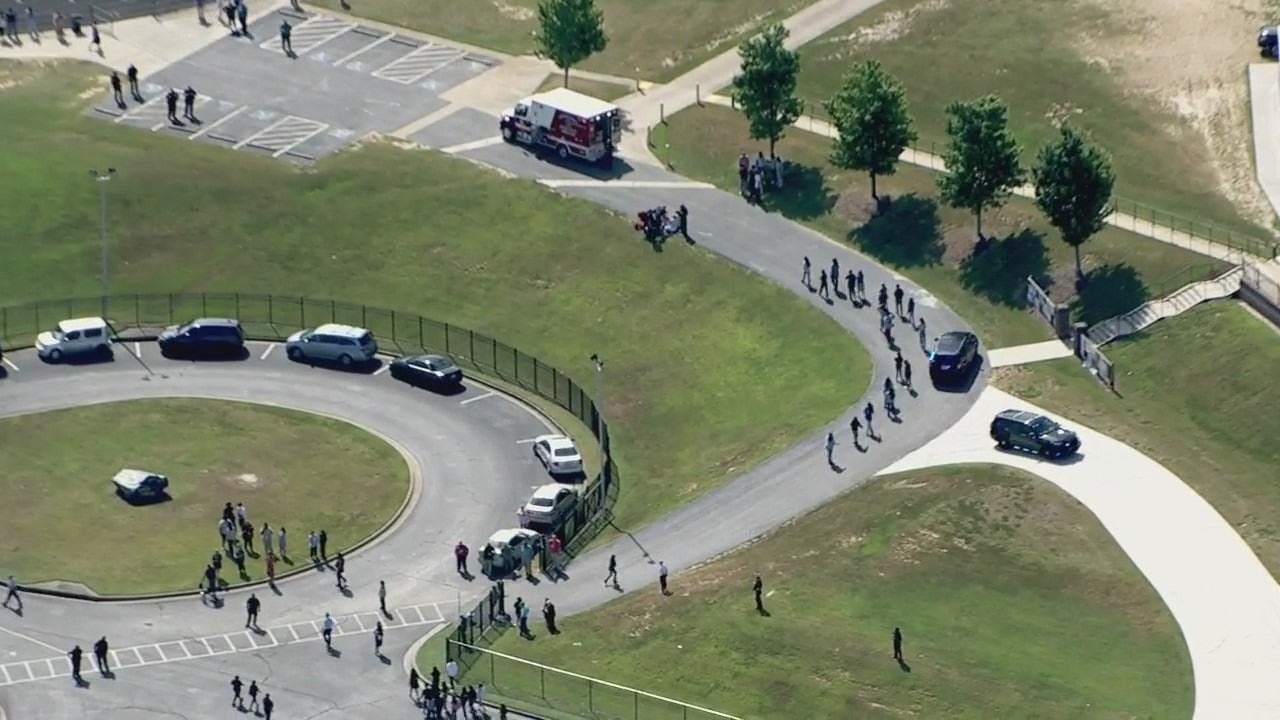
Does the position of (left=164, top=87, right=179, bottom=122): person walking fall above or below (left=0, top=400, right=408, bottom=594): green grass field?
above

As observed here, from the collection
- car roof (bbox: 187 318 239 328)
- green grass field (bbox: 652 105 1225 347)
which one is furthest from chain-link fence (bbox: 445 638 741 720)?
green grass field (bbox: 652 105 1225 347)

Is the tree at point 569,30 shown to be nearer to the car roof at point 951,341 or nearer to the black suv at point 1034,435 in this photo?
the car roof at point 951,341

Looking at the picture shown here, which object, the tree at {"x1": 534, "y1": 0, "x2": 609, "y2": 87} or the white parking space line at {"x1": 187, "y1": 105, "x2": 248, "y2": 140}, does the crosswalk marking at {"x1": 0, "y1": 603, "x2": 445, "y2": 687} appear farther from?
the tree at {"x1": 534, "y1": 0, "x2": 609, "y2": 87}

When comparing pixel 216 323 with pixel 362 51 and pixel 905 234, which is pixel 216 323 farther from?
pixel 905 234

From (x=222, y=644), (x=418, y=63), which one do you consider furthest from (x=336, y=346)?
(x=418, y=63)

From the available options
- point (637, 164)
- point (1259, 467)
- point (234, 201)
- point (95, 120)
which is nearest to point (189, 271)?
point (234, 201)

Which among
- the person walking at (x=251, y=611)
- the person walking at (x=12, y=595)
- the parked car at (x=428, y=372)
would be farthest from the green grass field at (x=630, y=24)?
the person walking at (x=12, y=595)

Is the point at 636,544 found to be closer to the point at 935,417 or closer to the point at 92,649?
the point at 935,417
